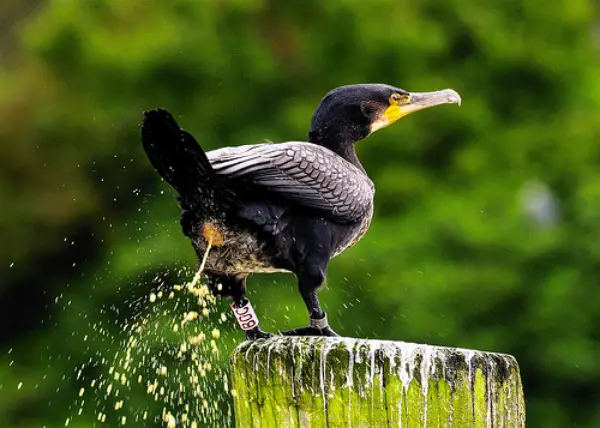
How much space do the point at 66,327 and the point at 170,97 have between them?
277 centimetres

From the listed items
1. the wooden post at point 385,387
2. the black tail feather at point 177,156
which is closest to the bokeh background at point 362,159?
the black tail feather at point 177,156

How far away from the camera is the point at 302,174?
425 centimetres

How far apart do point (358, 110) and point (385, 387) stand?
1528 millimetres

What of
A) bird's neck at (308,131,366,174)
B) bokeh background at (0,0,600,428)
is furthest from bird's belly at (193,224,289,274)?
bokeh background at (0,0,600,428)

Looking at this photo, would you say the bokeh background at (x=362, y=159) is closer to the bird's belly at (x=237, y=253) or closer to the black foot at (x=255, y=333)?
the black foot at (x=255, y=333)

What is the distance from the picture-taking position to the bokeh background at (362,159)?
10312mm

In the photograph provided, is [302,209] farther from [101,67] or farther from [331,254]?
[101,67]

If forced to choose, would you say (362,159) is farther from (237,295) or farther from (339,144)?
Answer: (237,295)

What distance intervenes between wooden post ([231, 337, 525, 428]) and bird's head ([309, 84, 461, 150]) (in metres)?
1.24

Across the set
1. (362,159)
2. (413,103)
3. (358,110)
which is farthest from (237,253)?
(362,159)

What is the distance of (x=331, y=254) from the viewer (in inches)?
172

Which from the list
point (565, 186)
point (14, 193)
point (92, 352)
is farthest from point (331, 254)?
point (14, 193)

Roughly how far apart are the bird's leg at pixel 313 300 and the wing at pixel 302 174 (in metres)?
0.25

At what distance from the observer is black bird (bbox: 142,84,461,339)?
4.10 metres
